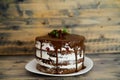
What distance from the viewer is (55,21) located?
1383 mm

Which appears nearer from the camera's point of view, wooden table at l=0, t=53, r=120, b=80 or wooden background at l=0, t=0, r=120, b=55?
wooden table at l=0, t=53, r=120, b=80

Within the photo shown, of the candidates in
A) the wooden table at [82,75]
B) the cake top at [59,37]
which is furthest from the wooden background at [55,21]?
the cake top at [59,37]

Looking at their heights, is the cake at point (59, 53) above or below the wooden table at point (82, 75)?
above

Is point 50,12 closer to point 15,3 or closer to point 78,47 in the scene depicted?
point 15,3

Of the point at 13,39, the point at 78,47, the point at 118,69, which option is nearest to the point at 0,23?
the point at 13,39

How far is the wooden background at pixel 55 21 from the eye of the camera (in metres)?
1.36

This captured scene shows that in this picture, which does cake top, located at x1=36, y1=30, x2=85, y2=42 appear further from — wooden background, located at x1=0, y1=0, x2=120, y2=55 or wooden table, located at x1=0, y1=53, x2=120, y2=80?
wooden background, located at x1=0, y1=0, x2=120, y2=55

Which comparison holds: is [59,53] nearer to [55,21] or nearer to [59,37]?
[59,37]

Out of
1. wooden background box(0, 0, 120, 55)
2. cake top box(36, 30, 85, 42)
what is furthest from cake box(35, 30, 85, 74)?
wooden background box(0, 0, 120, 55)

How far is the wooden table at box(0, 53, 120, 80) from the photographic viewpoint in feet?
3.34

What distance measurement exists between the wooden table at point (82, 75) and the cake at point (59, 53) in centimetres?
4

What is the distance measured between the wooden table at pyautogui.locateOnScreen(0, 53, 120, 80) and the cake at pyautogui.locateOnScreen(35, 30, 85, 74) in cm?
4

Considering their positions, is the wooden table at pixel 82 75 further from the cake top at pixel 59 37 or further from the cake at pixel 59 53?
the cake top at pixel 59 37

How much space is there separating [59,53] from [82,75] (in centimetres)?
15
